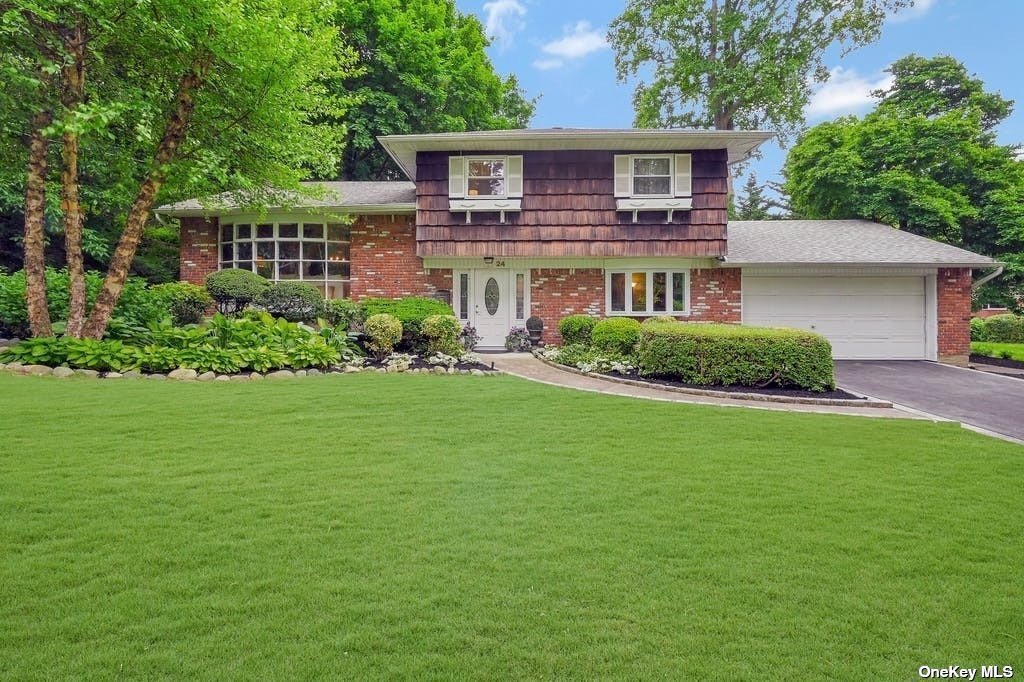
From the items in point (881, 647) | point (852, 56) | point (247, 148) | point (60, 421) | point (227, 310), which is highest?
point (852, 56)

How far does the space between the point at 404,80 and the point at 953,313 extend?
62.9ft

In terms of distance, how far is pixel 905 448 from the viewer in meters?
5.36

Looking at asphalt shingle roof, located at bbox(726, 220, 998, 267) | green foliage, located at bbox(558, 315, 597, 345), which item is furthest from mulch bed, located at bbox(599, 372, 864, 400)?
asphalt shingle roof, located at bbox(726, 220, 998, 267)

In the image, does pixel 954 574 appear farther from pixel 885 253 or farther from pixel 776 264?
pixel 885 253

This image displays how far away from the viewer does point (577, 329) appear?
1300 cm

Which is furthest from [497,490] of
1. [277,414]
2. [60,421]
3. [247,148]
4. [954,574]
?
[247,148]

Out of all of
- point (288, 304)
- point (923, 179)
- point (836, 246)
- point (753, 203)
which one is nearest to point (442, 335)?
point (288, 304)

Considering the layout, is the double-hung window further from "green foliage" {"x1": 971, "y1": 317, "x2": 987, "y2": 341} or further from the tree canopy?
"green foliage" {"x1": 971, "y1": 317, "x2": 987, "y2": 341}

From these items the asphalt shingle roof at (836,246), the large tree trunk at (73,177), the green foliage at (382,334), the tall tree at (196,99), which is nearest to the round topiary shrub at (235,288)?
the tall tree at (196,99)

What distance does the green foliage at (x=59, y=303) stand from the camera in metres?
10.7

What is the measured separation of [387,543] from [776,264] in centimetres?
1301

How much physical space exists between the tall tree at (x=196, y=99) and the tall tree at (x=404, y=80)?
975 centimetres

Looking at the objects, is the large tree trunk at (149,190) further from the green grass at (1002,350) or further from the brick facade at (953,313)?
the green grass at (1002,350)

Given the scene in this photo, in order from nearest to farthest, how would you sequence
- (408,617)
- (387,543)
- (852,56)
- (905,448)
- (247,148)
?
(408,617) < (387,543) < (905,448) < (247,148) < (852,56)
